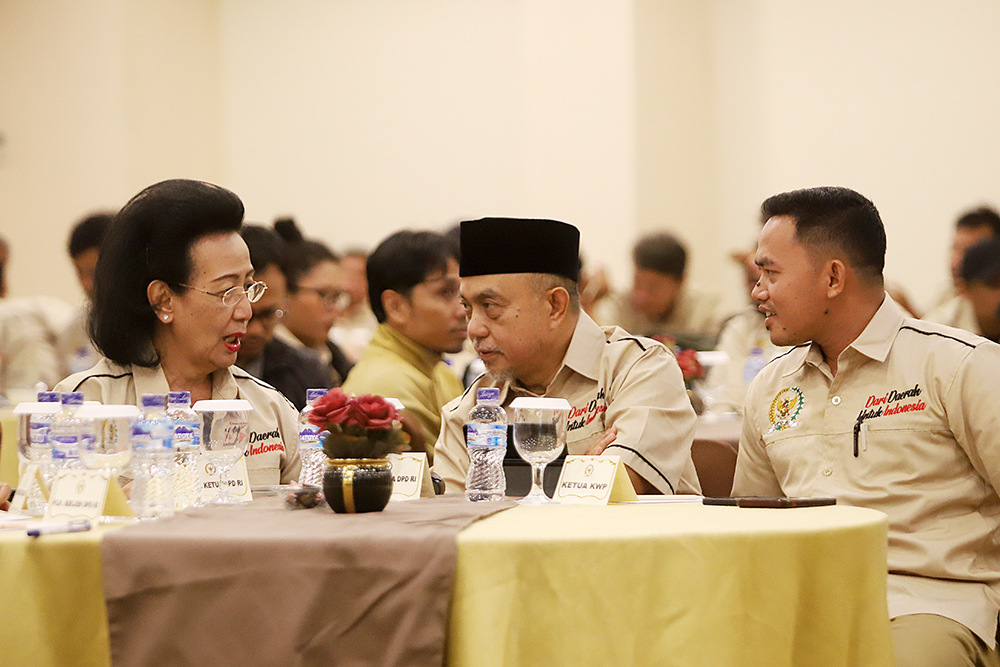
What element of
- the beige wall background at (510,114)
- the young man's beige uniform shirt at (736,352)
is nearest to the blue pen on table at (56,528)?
the young man's beige uniform shirt at (736,352)

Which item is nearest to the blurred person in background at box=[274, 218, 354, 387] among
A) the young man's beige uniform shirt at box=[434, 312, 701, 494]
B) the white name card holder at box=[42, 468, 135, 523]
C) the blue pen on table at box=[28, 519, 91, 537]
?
the young man's beige uniform shirt at box=[434, 312, 701, 494]

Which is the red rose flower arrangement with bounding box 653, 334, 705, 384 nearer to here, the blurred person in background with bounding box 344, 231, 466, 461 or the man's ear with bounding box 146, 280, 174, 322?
the blurred person in background with bounding box 344, 231, 466, 461

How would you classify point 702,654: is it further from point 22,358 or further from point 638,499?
point 22,358

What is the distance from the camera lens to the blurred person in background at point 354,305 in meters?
7.48

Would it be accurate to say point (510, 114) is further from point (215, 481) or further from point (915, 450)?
point (215, 481)

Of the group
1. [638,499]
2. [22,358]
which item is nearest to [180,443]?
[638,499]

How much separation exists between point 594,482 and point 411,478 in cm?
40

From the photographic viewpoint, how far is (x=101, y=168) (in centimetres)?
845

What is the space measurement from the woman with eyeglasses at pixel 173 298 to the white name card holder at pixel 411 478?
1.80ft

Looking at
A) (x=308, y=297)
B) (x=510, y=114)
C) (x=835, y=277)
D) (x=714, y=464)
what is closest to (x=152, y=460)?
(x=835, y=277)

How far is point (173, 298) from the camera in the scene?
2.84 m

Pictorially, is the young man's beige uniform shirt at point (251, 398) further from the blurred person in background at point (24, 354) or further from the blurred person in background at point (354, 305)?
the blurred person in background at point (354, 305)

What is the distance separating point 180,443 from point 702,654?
1137 mm

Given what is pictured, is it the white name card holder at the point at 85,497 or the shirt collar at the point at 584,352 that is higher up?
the shirt collar at the point at 584,352
